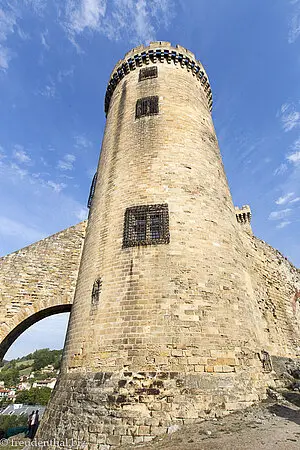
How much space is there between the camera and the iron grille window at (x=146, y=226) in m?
7.31

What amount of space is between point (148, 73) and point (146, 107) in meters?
2.38

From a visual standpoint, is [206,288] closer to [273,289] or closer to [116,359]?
[116,359]

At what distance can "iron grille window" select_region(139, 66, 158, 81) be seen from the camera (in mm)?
11312

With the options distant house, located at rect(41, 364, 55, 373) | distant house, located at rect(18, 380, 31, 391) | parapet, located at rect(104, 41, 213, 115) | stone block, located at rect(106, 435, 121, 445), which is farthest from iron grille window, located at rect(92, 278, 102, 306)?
distant house, located at rect(41, 364, 55, 373)

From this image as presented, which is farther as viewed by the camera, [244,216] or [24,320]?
[244,216]

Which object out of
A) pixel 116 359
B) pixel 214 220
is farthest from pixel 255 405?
pixel 214 220

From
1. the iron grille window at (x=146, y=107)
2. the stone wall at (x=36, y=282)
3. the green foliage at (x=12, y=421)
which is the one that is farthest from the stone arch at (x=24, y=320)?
the green foliage at (x=12, y=421)

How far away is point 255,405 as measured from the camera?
222 inches

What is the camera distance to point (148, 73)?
11.4 meters

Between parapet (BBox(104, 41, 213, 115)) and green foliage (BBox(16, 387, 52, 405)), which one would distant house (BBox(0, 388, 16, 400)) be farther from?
parapet (BBox(104, 41, 213, 115))

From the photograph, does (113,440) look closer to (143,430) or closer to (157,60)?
(143,430)

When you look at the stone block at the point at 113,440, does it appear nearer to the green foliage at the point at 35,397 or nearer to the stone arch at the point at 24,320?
the stone arch at the point at 24,320

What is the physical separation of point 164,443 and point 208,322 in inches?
95.5

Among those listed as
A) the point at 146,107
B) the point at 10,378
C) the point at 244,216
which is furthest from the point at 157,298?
the point at 10,378
